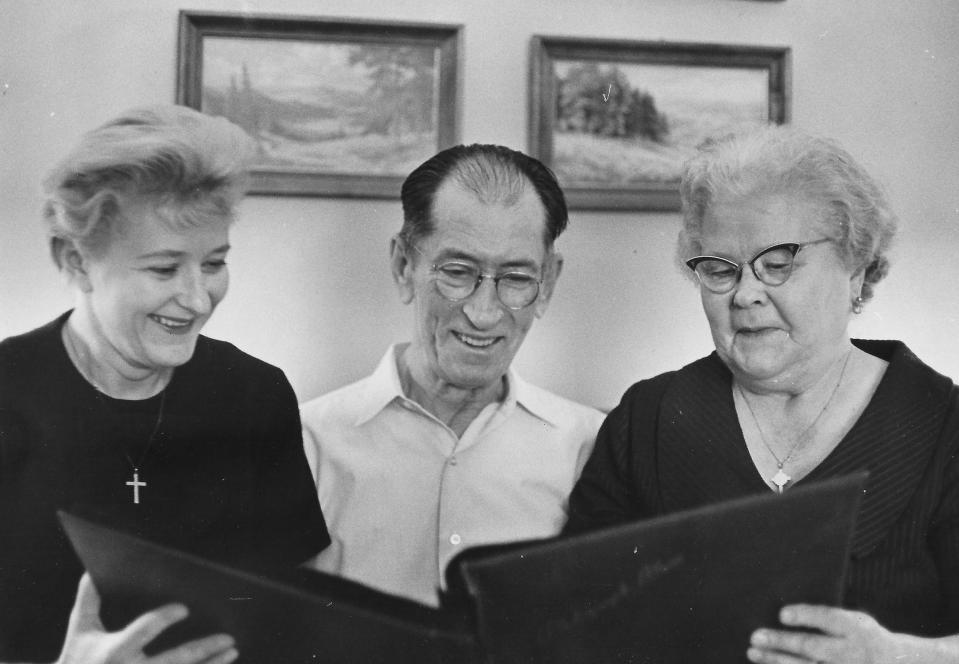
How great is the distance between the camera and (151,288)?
37.2 inches

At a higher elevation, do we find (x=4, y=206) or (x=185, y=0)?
(x=185, y=0)

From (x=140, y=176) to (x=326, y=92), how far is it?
0.91 ft

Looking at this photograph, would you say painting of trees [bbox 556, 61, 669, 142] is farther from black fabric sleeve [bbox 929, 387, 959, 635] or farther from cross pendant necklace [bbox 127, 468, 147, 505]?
cross pendant necklace [bbox 127, 468, 147, 505]

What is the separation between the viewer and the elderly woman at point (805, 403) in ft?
3.35

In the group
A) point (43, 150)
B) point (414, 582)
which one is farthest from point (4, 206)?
point (414, 582)

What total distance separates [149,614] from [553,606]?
433 mm

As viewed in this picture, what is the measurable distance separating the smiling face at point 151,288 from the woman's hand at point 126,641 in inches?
10.6

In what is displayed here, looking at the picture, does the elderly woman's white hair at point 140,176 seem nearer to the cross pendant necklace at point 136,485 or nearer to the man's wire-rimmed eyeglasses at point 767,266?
the cross pendant necklace at point 136,485

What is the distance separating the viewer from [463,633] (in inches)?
32.9

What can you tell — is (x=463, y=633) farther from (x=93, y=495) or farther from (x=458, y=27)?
(x=458, y=27)

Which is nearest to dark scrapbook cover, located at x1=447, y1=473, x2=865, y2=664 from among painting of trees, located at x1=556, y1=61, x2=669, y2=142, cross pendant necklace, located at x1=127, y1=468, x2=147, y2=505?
cross pendant necklace, located at x1=127, y1=468, x2=147, y2=505

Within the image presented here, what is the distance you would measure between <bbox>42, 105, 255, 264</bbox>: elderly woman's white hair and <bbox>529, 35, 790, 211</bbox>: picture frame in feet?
1.43

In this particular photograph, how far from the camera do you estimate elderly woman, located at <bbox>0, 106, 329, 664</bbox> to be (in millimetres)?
936

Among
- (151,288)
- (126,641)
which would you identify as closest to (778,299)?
(151,288)
